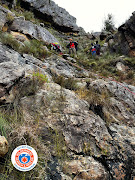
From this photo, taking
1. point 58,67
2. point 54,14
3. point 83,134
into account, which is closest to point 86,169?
point 83,134

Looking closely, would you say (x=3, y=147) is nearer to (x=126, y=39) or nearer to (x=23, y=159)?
(x=23, y=159)

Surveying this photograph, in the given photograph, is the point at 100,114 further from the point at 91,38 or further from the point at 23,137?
the point at 91,38

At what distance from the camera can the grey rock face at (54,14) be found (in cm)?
1508

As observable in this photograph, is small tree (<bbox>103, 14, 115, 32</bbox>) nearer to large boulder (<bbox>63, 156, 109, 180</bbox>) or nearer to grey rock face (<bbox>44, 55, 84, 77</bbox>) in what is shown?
grey rock face (<bbox>44, 55, 84, 77</bbox>)

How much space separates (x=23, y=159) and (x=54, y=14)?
1853 cm

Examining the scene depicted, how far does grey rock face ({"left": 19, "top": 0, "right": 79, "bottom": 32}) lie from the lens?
15078mm

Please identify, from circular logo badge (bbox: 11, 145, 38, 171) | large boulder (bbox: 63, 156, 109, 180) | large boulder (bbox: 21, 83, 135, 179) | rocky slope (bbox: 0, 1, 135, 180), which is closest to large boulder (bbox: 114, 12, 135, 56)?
rocky slope (bbox: 0, 1, 135, 180)

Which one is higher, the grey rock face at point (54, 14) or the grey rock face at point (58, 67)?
the grey rock face at point (54, 14)

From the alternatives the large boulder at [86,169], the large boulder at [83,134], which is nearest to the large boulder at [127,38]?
the large boulder at [83,134]

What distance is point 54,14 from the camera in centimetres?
1667

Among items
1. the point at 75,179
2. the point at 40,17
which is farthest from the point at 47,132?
the point at 40,17

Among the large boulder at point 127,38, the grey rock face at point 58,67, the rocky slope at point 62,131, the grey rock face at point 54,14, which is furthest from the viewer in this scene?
the grey rock face at point 54,14

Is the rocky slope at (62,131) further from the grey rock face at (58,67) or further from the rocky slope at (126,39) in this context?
the rocky slope at (126,39)

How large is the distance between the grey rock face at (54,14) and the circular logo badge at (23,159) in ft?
55.2
